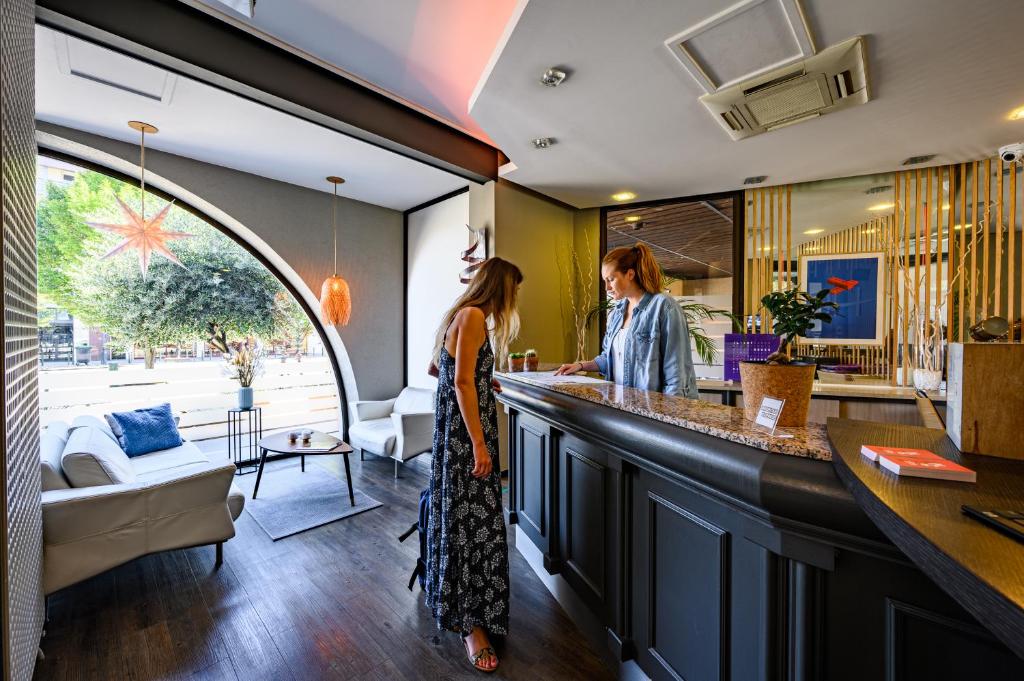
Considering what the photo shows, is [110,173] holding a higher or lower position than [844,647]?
higher

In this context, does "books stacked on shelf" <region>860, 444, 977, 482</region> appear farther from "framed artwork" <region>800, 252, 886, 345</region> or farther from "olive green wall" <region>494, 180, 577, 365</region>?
"framed artwork" <region>800, 252, 886, 345</region>

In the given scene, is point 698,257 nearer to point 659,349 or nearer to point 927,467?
point 659,349

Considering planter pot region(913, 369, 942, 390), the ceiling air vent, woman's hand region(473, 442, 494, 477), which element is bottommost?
woman's hand region(473, 442, 494, 477)

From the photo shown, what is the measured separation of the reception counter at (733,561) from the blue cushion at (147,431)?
334cm

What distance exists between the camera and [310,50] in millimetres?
2582

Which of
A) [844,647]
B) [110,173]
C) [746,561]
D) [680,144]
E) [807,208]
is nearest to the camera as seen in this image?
[844,647]

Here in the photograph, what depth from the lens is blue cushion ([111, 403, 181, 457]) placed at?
3344mm

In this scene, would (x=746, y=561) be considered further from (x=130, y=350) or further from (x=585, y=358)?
(x=130, y=350)

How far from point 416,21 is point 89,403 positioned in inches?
174

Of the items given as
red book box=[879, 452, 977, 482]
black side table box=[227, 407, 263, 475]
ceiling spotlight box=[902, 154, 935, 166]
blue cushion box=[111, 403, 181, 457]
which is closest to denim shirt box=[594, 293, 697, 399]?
red book box=[879, 452, 977, 482]

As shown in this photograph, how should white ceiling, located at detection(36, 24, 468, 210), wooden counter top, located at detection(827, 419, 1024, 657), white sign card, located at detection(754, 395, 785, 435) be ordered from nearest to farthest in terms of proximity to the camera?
wooden counter top, located at detection(827, 419, 1024, 657) < white sign card, located at detection(754, 395, 785, 435) < white ceiling, located at detection(36, 24, 468, 210)

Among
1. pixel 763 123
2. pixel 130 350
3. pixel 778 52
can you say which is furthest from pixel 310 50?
pixel 130 350

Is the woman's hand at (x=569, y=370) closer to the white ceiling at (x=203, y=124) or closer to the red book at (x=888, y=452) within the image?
the red book at (x=888, y=452)

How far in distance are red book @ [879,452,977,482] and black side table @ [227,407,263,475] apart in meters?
4.80
